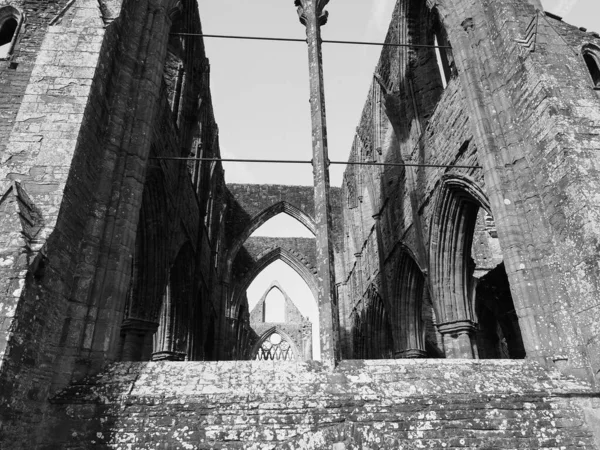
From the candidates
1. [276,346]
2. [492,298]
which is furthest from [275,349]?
[492,298]

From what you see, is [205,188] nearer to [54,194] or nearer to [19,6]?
[19,6]

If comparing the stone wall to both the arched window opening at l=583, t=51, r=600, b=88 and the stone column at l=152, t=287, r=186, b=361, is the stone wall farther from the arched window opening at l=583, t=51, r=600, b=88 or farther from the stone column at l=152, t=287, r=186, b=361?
the stone column at l=152, t=287, r=186, b=361

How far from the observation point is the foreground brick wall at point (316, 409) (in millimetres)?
3469

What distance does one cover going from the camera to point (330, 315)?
14.1ft

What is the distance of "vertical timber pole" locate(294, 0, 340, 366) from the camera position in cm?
424

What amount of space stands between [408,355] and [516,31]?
6774 mm

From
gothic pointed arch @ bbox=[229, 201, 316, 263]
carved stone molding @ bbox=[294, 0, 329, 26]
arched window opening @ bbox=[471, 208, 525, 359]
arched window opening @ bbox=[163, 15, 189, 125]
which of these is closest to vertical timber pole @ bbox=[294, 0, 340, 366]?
carved stone molding @ bbox=[294, 0, 329, 26]

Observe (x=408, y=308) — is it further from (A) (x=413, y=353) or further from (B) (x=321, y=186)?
(B) (x=321, y=186)

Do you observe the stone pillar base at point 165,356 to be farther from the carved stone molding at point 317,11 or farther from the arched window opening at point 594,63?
the arched window opening at point 594,63

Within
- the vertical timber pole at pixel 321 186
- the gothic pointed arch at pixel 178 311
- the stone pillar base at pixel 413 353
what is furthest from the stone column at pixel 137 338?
the stone pillar base at pixel 413 353

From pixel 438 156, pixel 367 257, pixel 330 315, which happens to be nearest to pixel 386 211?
pixel 367 257

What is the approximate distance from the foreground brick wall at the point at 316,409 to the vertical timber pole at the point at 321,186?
1.21ft

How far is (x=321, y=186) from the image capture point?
5.01m

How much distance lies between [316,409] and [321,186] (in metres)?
2.32
